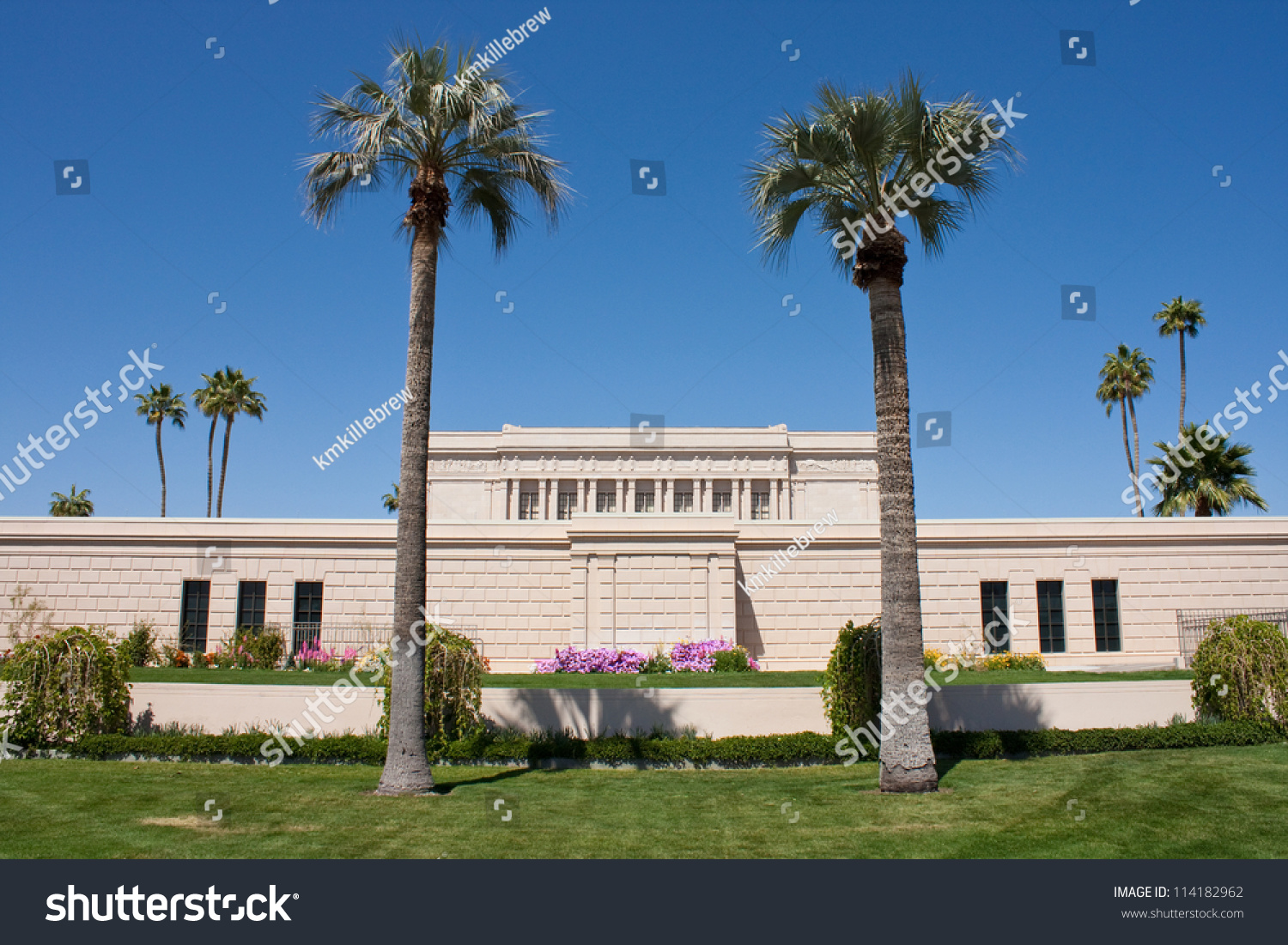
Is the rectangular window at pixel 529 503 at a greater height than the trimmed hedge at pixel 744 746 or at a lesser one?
greater

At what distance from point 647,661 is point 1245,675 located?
14.4 m

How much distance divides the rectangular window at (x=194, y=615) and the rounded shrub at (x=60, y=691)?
11.4 meters

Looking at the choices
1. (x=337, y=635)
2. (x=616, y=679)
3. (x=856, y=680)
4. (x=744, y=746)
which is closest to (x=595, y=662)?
(x=616, y=679)

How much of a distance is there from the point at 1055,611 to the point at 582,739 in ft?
59.5

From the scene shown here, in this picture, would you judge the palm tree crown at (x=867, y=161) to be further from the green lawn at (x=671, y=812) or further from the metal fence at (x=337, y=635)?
the metal fence at (x=337, y=635)

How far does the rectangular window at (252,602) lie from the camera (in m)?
28.2

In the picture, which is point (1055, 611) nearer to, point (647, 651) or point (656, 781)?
point (647, 651)

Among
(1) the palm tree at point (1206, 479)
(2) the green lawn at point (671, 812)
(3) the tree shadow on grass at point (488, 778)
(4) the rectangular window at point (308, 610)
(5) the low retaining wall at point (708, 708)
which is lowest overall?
(3) the tree shadow on grass at point (488, 778)

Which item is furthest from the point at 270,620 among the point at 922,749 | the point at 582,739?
the point at 922,749

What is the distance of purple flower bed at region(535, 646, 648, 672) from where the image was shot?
2542 centimetres

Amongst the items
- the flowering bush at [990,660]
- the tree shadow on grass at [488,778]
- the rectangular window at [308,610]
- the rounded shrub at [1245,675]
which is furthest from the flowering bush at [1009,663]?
the rectangular window at [308,610]

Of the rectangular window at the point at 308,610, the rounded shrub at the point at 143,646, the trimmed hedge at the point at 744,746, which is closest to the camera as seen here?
the trimmed hedge at the point at 744,746

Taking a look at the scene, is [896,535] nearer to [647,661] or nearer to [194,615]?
[647,661]

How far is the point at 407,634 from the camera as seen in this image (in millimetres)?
13305
